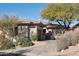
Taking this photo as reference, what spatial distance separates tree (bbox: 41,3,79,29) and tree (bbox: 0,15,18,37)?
30.3 inches

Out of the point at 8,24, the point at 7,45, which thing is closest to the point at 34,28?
the point at 8,24

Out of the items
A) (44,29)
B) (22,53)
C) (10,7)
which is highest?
(10,7)

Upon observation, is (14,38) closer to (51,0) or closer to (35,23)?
(35,23)

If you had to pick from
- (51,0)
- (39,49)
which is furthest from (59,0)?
(39,49)

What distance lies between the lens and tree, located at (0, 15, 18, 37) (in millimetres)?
8656

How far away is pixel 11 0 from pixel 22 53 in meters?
1.39

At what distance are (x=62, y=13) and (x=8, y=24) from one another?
1426 mm

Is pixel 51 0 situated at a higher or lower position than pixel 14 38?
higher

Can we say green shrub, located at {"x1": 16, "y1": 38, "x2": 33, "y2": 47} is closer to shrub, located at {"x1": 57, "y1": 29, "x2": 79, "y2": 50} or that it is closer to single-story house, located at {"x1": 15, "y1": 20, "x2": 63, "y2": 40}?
single-story house, located at {"x1": 15, "y1": 20, "x2": 63, "y2": 40}

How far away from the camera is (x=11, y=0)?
8625 mm

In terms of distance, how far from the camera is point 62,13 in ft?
28.5

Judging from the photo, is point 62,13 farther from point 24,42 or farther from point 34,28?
point 24,42

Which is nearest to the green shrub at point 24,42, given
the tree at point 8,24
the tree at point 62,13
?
the tree at point 8,24

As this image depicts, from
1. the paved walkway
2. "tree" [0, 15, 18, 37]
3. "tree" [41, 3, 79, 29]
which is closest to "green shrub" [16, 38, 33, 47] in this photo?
the paved walkway
